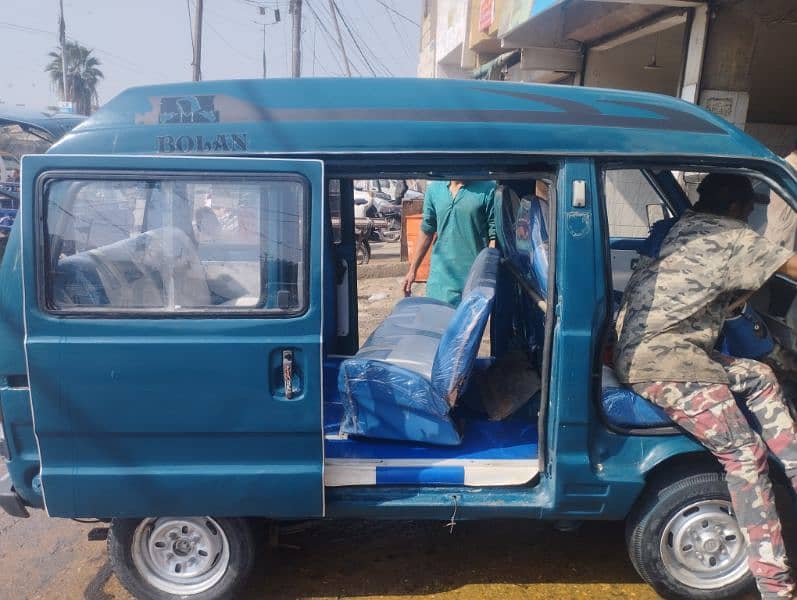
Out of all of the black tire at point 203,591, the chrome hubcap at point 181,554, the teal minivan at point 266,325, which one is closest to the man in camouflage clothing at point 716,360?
the teal minivan at point 266,325

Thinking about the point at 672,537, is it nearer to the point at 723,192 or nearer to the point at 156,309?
the point at 723,192

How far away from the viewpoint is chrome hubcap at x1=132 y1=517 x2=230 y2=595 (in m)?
2.68

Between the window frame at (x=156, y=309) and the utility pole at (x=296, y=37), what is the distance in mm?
15281

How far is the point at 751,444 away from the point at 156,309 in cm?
246

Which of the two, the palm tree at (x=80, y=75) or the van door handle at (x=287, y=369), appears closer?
the van door handle at (x=287, y=369)

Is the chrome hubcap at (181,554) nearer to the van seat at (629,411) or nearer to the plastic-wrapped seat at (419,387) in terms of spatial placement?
the plastic-wrapped seat at (419,387)

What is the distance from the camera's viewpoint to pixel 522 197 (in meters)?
3.51

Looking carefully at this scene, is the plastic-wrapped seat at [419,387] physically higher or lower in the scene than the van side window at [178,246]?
lower

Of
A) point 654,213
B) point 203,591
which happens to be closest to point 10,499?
point 203,591

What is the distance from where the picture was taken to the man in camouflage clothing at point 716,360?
2.49 meters

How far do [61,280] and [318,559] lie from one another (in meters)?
1.84

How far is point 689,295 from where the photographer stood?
2.57 meters

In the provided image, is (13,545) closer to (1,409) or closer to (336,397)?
(1,409)

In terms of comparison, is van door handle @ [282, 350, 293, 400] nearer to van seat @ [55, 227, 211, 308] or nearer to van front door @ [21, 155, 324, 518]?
van front door @ [21, 155, 324, 518]
